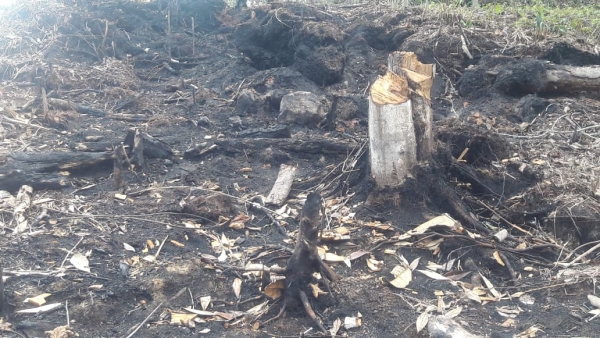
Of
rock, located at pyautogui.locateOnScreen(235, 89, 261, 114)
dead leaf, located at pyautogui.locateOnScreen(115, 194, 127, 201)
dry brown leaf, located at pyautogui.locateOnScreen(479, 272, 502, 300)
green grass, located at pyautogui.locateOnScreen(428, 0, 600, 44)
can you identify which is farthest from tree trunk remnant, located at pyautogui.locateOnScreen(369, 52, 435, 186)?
green grass, located at pyautogui.locateOnScreen(428, 0, 600, 44)

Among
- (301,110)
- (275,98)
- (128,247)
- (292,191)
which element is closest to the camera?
(128,247)

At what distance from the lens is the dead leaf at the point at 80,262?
133 inches

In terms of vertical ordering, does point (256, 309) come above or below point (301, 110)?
above

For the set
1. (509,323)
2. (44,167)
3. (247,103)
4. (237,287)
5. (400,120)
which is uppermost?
(400,120)

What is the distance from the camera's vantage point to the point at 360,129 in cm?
636

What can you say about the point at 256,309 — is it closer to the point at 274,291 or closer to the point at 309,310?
the point at 274,291

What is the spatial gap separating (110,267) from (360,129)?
11.9 ft

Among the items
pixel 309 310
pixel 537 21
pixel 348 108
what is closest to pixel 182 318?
pixel 309 310

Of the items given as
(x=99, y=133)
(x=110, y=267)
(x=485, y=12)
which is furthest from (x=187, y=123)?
(x=485, y=12)

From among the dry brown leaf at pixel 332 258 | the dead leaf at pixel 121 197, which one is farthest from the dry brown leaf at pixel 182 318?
the dead leaf at pixel 121 197

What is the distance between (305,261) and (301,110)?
3.70 meters

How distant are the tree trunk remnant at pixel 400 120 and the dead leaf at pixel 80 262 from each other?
2021mm

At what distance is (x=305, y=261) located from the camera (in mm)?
3072

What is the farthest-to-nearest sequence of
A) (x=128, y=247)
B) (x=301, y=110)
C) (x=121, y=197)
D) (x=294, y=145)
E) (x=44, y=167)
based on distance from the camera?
(x=301, y=110) → (x=294, y=145) → (x=44, y=167) → (x=121, y=197) → (x=128, y=247)
